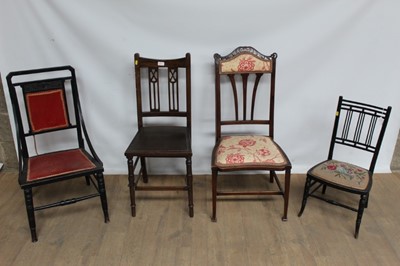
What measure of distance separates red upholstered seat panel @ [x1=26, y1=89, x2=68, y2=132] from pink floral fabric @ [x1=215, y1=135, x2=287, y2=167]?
44.1 inches

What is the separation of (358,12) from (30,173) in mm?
2425

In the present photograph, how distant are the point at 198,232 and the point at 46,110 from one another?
131 cm

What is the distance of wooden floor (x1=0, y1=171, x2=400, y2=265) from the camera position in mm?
2068

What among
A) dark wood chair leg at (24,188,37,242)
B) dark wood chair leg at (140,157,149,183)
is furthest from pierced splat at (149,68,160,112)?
dark wood chair leg at (24,188,37,242)

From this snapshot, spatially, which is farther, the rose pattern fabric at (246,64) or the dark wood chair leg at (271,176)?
the dark wood chair leg at (271,176)

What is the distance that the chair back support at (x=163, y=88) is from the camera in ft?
7.91

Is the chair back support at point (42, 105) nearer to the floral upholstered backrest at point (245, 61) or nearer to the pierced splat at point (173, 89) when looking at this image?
the pierced splat at point (173, 89)

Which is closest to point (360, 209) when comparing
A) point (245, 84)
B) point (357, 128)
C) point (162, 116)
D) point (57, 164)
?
point (357, 128)

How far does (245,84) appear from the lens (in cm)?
249

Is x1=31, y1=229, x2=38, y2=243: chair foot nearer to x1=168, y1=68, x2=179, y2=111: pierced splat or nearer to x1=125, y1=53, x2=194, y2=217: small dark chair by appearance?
x1=125, y1=53, x2=194, y2=217: small dark chair

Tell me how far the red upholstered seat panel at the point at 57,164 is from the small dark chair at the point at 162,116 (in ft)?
1.04

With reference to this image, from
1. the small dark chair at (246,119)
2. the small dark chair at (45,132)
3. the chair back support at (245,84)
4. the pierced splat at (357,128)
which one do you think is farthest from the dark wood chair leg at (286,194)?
the small dark chair at (45,132)

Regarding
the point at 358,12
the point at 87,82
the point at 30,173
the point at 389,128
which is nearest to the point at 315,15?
the point at 358,12

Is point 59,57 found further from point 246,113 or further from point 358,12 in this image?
point 358,12
